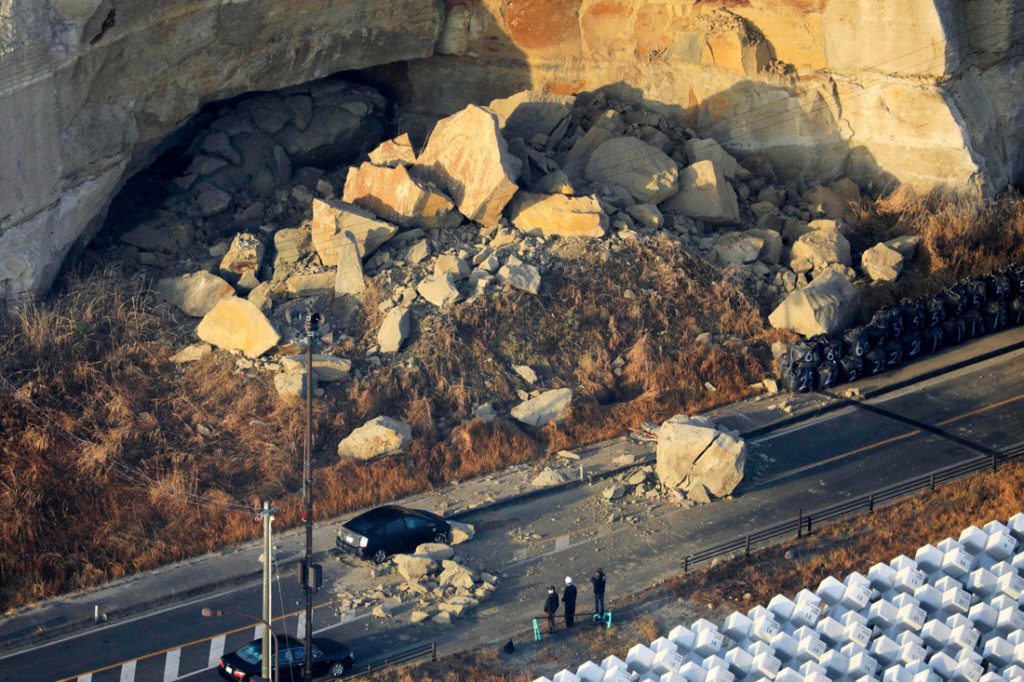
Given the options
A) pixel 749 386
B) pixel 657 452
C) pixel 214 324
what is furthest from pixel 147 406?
pixel 749 386

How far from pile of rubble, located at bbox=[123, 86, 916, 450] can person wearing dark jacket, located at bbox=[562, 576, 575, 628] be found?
6.46 metres

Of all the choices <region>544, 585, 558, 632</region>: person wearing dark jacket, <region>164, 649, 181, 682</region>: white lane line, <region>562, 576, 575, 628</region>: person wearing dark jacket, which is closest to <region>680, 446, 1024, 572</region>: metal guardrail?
<region>562, 576, 575, 628</region>: person wearing dark jacket

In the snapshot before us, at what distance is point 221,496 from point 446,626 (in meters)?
6.00

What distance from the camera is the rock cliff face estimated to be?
2872 cm

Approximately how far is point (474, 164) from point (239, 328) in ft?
22.8

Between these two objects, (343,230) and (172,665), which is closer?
(172,665)

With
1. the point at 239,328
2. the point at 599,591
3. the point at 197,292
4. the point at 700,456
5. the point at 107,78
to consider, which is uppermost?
the point at 107,78

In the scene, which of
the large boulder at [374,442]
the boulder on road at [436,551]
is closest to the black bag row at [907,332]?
the large boulder at [374,442]

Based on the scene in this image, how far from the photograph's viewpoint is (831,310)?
29.8m

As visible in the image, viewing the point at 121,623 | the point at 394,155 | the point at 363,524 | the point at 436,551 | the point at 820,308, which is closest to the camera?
the point at 121,623

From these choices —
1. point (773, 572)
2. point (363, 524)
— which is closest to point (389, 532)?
point (363, 524)

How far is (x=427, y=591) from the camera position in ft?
73.4

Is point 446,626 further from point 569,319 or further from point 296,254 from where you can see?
point 296,254

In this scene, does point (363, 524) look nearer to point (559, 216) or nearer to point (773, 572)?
point (773, 572)
